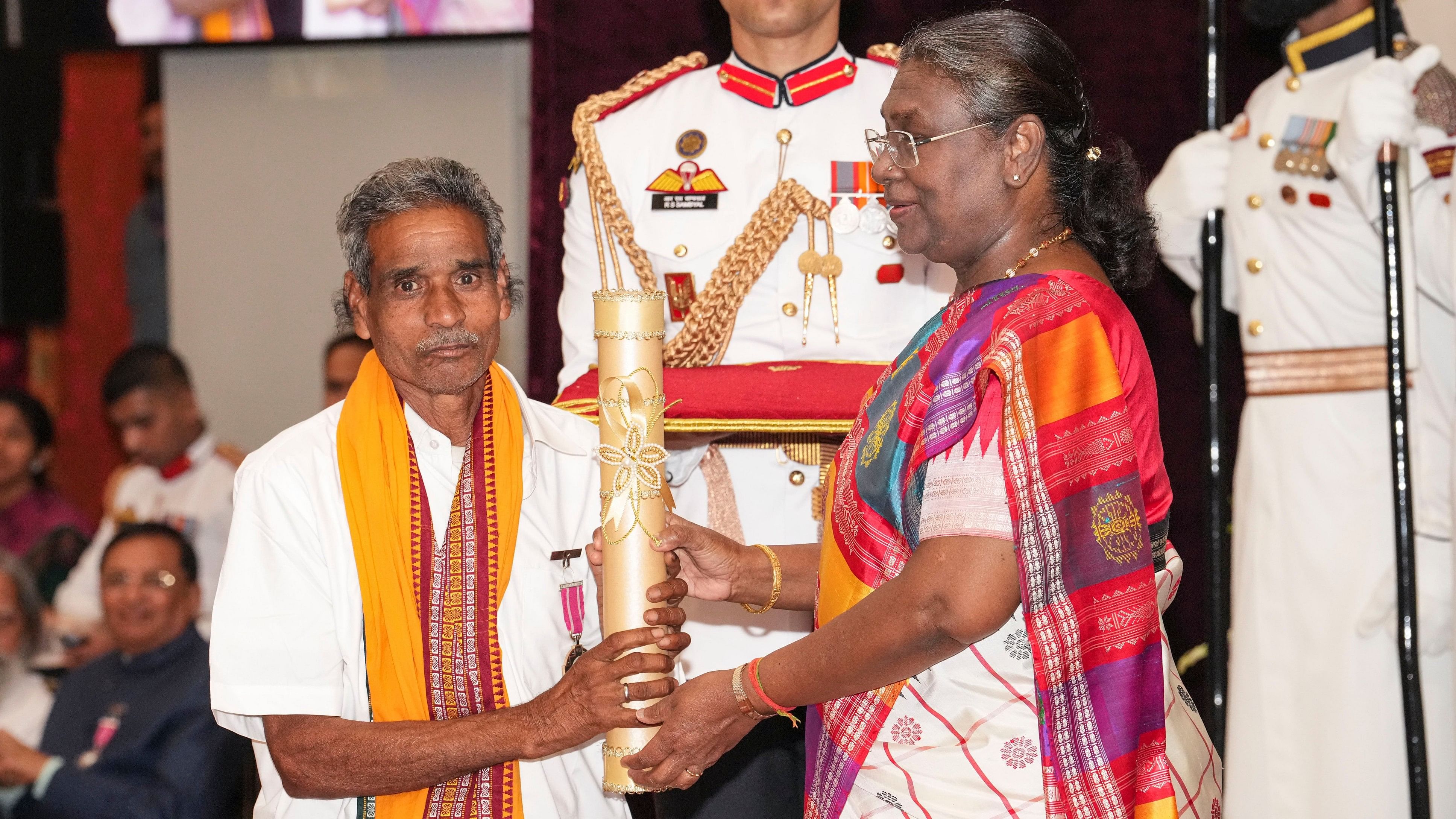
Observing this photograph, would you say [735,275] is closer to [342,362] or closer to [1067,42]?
[1067,42]

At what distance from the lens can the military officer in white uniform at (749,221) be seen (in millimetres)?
2764

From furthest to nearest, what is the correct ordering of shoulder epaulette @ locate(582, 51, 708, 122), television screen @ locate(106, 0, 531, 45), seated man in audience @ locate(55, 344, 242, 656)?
television screen @ locate(106, 0, 531, 45)
seated man in audience @ locate(55, 344, 242, 656)
shoulder epaulette @ locate(582, 51, 708, 122)

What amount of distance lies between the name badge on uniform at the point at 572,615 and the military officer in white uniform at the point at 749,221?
0.51 metres

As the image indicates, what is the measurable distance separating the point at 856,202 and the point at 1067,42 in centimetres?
152

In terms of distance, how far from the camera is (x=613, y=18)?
3975 mm

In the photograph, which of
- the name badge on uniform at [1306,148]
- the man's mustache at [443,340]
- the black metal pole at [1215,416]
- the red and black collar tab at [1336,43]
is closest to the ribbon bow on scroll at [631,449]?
the man's mustache at [443,340]

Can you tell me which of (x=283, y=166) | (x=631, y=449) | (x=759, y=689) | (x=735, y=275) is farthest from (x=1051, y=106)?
(x=283, y=166)

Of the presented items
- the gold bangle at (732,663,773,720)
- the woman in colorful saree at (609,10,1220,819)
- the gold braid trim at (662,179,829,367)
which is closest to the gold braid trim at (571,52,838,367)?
the gold braid trim at (662,179,829,367)

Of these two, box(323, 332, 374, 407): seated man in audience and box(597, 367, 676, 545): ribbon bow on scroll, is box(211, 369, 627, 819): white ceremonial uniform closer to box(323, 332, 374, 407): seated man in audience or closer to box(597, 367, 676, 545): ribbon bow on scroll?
box(597, 367, 676, 545): ribbon bow on scroll

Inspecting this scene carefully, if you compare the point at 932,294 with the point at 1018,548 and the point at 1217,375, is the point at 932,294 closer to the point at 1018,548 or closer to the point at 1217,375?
the point at 1217,375

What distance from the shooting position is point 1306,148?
3.35 metres

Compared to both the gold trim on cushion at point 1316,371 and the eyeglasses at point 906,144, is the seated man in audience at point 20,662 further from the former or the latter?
the gold trim on cushion at point 1316,371

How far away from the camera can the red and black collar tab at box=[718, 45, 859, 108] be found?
2912mm

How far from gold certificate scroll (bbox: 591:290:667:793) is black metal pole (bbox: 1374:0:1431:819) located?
182 cm
